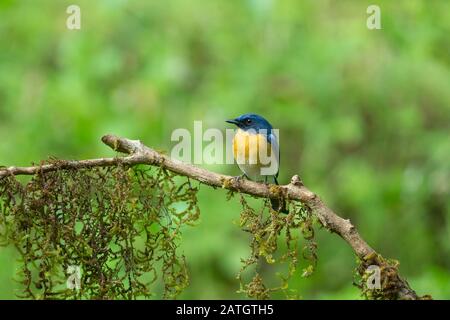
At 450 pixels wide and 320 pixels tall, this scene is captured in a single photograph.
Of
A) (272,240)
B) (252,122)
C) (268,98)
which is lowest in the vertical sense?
(272,240)

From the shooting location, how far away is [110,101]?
303 inches

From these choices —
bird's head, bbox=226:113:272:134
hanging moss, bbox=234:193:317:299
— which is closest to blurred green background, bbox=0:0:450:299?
bird's head, bbox=226:113:272:134

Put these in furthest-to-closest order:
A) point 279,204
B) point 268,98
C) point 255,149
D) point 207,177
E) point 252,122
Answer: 1. point 268,98
2. point 252,122
3. point 255,149
4. point 279,204
5. point 207,177

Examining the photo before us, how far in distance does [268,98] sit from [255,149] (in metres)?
3.55

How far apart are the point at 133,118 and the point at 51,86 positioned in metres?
0.93

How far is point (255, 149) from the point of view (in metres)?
4.43

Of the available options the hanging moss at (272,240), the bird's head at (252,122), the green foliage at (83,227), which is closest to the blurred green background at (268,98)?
the bird's head at (252,122)

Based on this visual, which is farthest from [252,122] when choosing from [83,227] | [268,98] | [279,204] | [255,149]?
[268,98]

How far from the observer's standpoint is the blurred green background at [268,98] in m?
7.14

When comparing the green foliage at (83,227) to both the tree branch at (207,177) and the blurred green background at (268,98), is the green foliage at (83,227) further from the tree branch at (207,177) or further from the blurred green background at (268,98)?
the blurred green background at (268,98)

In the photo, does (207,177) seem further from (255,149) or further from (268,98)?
(268,98)

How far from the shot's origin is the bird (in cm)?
443

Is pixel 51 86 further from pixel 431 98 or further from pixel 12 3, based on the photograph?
pixel 431 98

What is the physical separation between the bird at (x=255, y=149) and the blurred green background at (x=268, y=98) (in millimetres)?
2439
